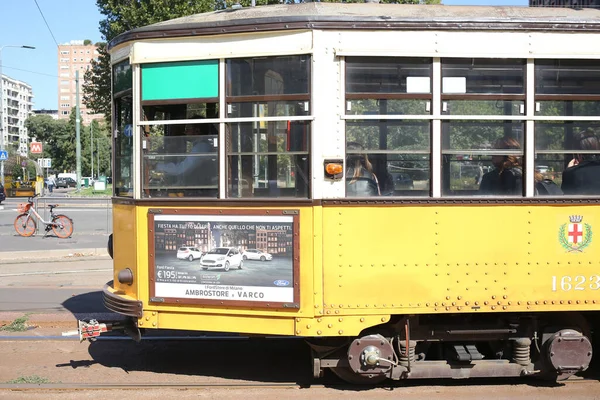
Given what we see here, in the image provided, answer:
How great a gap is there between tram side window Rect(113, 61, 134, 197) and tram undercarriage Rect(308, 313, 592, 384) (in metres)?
2.24

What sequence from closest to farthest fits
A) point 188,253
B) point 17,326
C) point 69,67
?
point 188,253 → point 17,326 → point 69,67

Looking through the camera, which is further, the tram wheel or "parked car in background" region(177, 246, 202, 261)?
the tram wheel

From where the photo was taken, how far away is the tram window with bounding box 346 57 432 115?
522cm

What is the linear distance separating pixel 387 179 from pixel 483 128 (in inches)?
34.9

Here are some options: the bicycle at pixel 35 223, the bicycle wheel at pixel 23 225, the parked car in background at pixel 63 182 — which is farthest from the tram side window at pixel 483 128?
the parked car in background at pixel 63 182

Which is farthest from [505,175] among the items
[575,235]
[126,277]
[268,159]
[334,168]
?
[126,277]

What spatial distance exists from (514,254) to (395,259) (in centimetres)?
97

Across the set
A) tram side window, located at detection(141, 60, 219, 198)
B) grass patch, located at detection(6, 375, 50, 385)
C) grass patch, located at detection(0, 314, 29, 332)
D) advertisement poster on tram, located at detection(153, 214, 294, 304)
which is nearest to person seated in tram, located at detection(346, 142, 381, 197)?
advertisement poster on tram, located at detection(153, 214, 294, 304)

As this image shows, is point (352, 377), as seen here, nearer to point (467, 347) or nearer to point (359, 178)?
point (467, 347)

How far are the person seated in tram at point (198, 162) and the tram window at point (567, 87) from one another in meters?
2.71

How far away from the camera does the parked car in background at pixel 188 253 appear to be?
213 inches

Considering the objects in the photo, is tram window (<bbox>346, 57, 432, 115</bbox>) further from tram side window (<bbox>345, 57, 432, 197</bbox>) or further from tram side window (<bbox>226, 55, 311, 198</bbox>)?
tram side window (<bbox>226, 55, 311, 198</bbox>)

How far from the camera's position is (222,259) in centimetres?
534

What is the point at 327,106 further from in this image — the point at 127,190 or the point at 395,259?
the point at 127,190
